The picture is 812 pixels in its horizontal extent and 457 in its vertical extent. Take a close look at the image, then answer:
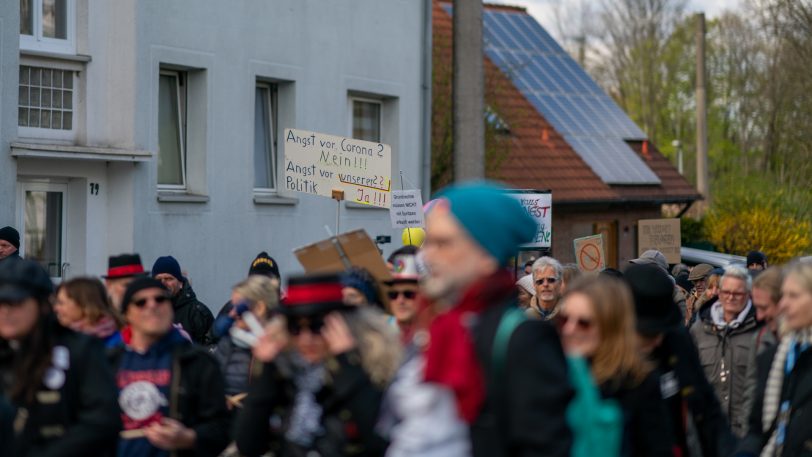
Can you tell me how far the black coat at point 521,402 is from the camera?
3994 mm

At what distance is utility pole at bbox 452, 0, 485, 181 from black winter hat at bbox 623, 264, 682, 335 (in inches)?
404

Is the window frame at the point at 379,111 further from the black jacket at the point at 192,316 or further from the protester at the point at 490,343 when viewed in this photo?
the protester at the point at 490,343

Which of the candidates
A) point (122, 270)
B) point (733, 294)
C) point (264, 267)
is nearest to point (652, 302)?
point (733, 294)

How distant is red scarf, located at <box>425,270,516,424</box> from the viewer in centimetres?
402

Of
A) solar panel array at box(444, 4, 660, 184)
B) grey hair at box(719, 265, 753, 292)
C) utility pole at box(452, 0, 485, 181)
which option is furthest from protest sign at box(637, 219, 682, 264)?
solar panel array at box(444, 4, 660, 184)

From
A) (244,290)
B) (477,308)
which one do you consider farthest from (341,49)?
(477,308)

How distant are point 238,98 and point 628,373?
1216cm

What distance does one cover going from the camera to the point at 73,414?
5648 millimetres

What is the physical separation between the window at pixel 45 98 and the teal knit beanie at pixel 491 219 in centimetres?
1129

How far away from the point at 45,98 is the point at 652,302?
10111 mm

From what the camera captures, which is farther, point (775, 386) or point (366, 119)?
point (366, 119)

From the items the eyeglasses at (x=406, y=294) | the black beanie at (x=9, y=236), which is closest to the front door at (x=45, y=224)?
the black beanie at (x=9, y=236)

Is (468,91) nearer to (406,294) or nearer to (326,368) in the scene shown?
(406,294)

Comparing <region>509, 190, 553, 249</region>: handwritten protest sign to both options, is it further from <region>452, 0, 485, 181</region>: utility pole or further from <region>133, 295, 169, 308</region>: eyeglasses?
<region>133, 295, 169, 308</region>: eyeglasses
